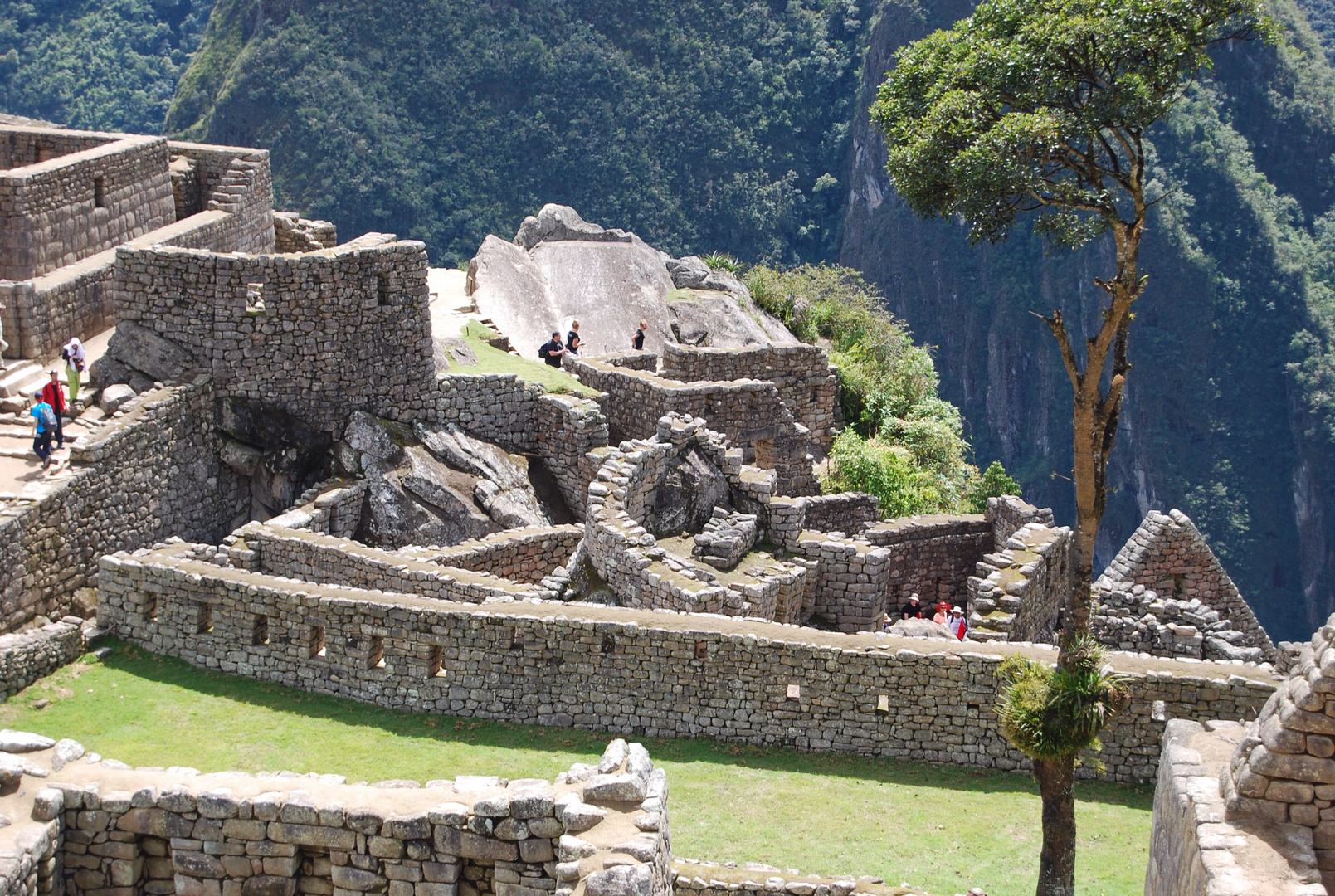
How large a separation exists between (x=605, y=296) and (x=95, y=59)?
9889 cm

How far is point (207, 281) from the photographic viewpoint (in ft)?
77.8

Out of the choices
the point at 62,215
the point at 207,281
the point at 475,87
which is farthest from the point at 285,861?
the point at 475,87

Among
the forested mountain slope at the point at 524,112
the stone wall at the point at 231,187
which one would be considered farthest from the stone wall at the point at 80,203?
the forested mountain slope at the point at 524,112

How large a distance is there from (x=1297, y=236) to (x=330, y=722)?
117 metres

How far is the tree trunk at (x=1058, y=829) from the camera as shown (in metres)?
13.6

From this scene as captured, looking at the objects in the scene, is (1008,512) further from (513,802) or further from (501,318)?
(513,802)

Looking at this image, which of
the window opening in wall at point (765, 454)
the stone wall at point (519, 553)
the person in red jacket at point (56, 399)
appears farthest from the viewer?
the window opening in wall at point (765, 454)

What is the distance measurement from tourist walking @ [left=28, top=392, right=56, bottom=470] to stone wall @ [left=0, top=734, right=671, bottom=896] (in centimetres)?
1340

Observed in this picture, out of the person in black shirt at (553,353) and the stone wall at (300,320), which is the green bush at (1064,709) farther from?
the person in black shirt at (553,353)

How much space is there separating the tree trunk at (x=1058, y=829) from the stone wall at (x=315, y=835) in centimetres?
593

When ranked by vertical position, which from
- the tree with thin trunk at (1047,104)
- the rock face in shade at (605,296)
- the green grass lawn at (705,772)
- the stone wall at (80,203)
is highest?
the tree with thin trunk at (1047,104)

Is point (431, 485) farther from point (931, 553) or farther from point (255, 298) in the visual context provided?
point (931, 553)

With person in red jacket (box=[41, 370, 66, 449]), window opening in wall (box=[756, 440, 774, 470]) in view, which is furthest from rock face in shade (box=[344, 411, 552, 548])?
window opening in wall (box=[756, 440, 774, 470])

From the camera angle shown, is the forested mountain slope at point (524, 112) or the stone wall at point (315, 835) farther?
the forested mountain slope at point (524, 112)
